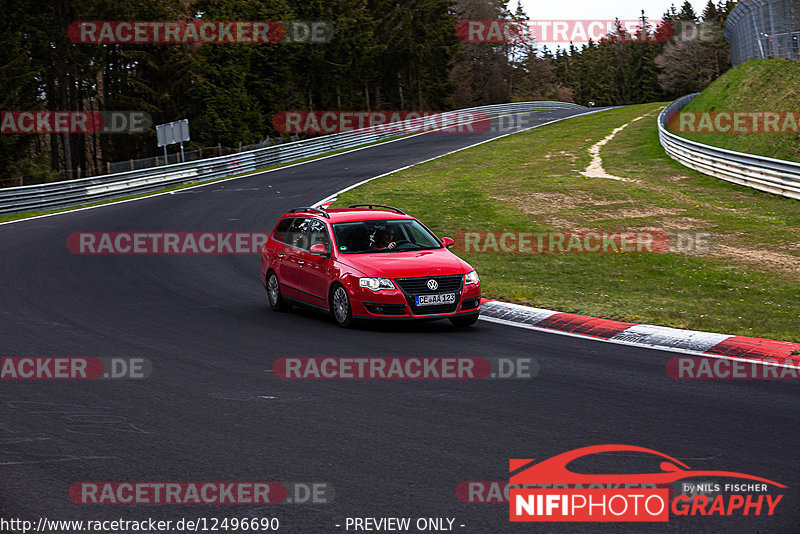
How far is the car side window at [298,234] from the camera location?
→ 12.7 m

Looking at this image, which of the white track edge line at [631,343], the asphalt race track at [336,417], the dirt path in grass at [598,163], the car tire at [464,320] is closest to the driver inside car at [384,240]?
the asphalt race track at [336,417]

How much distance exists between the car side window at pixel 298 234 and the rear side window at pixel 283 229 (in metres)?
0.10

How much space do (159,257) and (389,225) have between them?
25.5ft

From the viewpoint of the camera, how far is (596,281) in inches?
562

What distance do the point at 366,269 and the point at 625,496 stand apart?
254 inches

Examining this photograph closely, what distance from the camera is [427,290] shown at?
428 inches

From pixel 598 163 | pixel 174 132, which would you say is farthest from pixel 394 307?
pixel 174 132

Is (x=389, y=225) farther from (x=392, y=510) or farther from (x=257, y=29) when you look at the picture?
(x=257, y=29)

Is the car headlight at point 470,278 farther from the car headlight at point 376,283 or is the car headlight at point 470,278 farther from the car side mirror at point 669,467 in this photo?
the car side mirror at point 669,467

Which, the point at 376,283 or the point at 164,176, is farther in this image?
the point at 164,176

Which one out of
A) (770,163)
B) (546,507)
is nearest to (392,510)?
(546,507)

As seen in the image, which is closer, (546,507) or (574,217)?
(546,507)

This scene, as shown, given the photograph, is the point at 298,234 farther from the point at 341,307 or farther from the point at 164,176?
the point at 164,176

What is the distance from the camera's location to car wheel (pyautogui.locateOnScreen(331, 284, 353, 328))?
11.0 meters
